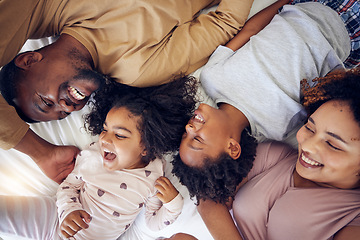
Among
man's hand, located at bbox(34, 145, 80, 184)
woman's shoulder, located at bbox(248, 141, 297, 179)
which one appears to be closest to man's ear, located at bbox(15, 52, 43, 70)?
man's hand, located at bbox(34, 145, 80, 184)

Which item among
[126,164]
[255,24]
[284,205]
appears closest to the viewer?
[284,205]

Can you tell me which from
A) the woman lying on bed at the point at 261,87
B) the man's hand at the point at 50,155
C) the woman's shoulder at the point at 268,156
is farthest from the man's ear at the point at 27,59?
the woman's shoulder at the point at 268,156

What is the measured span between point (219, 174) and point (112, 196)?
454mm

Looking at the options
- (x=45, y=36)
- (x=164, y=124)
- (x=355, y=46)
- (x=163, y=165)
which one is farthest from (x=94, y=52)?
(x=355, y=46)

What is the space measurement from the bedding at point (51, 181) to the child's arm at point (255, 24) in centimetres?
28

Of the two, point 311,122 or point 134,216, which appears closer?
point 311,122

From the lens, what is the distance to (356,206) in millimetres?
891

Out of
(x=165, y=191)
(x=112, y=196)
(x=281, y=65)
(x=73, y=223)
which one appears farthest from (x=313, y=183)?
(x=73, y=223)

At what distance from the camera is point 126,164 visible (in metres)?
1.09

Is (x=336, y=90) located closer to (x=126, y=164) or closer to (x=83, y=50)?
(x=126, y=164)

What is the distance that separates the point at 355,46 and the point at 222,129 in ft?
2.24

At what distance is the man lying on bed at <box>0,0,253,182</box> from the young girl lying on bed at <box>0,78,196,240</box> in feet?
0.27

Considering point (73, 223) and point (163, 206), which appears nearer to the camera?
point (73, 223)

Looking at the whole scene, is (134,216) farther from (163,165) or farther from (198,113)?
(198,113)
